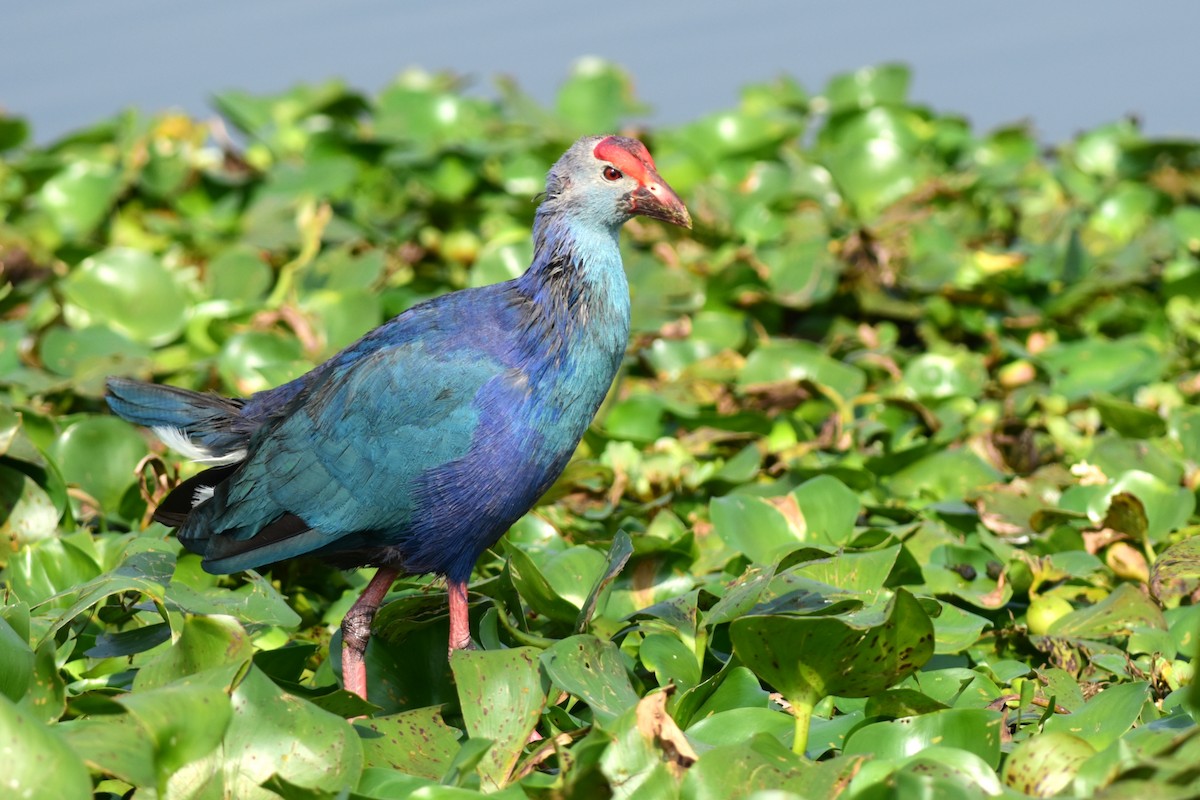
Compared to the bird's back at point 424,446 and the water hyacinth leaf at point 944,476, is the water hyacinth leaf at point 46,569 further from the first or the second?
the water hyacinth leaf at point 944,476

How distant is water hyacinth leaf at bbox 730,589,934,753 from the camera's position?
208 cm

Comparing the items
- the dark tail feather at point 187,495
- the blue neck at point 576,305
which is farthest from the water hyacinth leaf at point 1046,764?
the dark tail feather at point 187,495

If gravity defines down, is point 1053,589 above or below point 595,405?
below

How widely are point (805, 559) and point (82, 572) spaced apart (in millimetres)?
1359

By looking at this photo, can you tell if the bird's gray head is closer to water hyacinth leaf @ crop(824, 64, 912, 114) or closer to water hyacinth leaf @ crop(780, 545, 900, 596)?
water hyacinth leaf @ crop(780, 545, 900, 596)

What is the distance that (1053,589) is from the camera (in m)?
2.87

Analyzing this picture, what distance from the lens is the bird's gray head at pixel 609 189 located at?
266 centimetres

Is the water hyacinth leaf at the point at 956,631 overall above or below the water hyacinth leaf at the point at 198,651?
below

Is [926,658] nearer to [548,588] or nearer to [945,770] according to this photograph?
[945,770]

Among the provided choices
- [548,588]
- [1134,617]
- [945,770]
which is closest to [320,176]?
[548,588]

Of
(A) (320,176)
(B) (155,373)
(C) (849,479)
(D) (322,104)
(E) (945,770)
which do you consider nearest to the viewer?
(E) (945,770)

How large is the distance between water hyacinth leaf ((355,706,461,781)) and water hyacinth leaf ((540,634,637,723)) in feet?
0.63

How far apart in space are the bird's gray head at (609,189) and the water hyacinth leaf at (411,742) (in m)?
0.94

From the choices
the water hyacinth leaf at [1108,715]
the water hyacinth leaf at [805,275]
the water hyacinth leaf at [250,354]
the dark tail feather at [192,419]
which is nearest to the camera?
the water hyacinth leaf at [1108,715]
